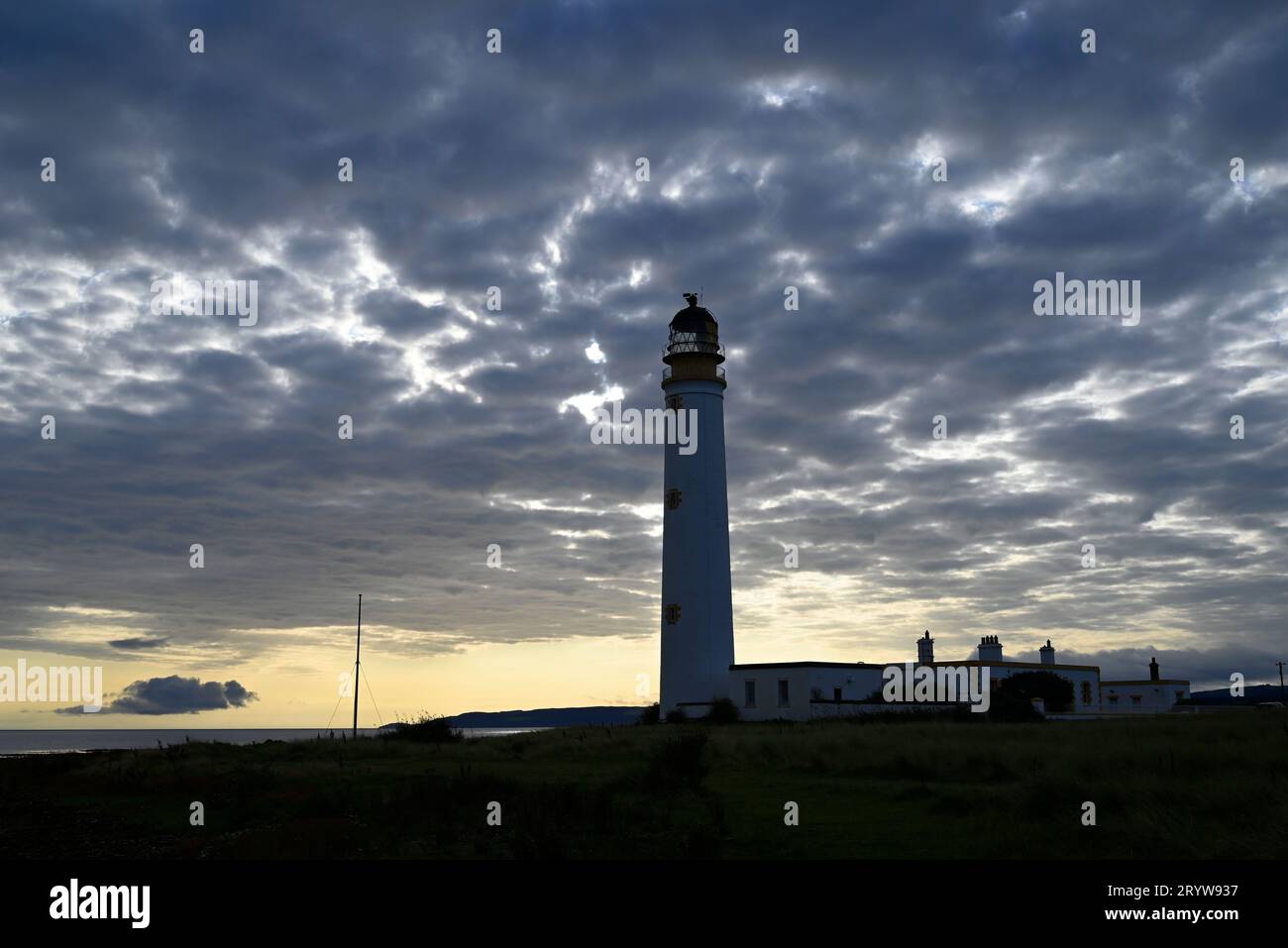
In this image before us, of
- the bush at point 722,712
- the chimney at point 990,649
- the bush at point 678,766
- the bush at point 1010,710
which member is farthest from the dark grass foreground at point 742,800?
the chimney at point 990,649

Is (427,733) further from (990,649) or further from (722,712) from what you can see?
(990,649)

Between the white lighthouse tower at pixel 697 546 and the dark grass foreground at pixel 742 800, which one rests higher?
the white lighthouse tower at pixel 697 546

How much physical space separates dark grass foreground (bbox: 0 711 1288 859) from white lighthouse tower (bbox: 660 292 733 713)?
516 inches

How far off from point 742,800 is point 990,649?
49.0 metres

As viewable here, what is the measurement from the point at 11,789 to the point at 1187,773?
3179 cm

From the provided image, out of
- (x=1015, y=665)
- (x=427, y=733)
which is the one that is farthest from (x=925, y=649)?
(x=427, y=733)

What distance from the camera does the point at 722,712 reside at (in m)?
47.2

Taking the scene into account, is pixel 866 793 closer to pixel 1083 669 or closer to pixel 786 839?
pixel 786 839

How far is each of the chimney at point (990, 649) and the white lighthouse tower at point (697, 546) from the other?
24132 millimetres

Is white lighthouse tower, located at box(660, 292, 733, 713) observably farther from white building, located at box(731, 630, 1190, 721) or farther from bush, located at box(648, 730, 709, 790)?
bush, located at box(648, 730, 709, 790)

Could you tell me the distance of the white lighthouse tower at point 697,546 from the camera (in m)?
47.8

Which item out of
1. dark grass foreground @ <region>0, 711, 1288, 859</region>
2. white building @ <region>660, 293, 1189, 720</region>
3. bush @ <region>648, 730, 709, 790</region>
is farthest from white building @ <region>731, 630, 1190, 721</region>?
bush @ <region>648, 730, 709, 790</region>

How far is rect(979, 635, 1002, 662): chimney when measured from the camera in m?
65.8

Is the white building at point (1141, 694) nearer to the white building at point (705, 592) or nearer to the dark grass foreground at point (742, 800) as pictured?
the white building at point (705, 592)
